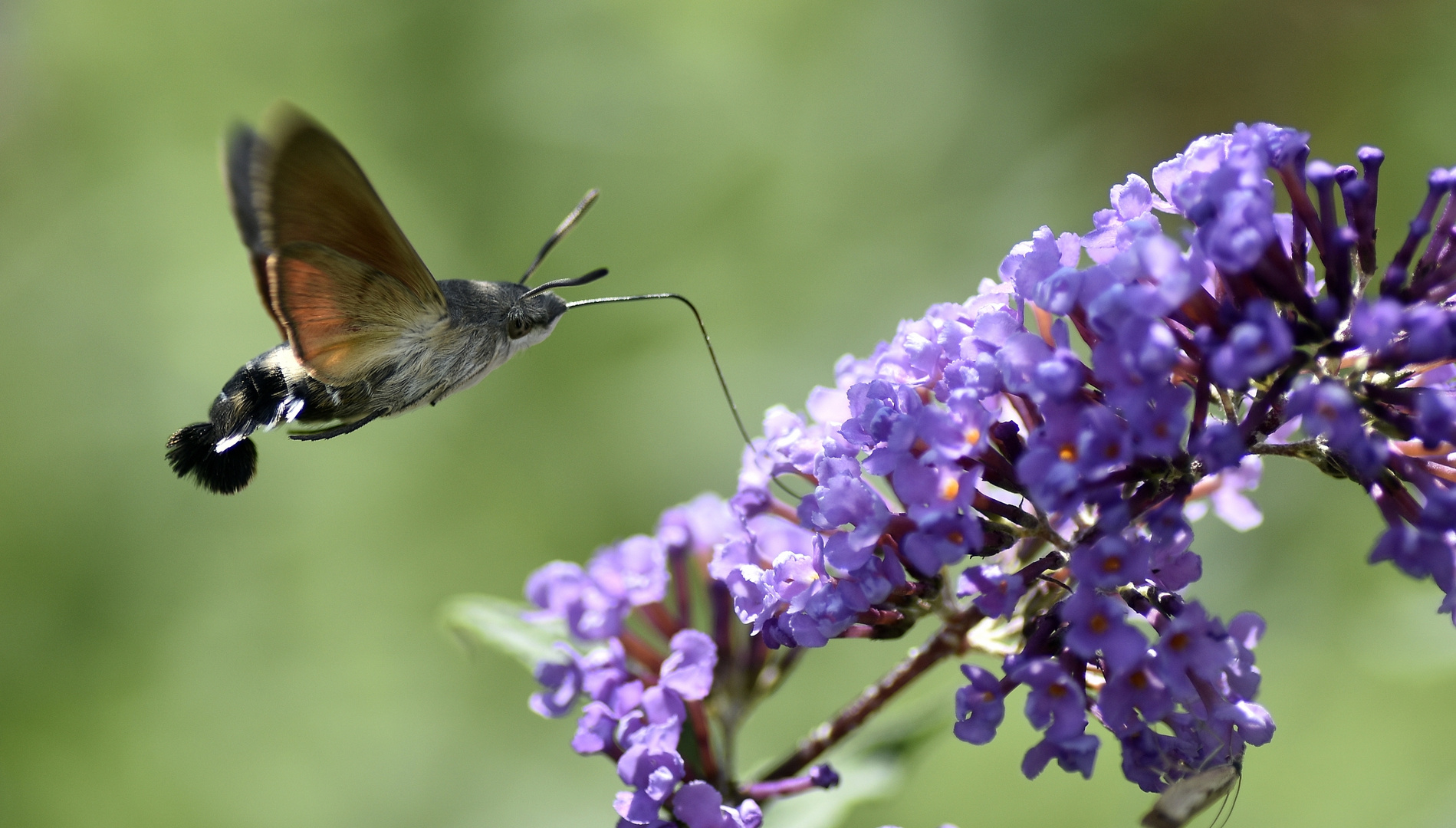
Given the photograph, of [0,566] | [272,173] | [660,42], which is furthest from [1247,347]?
[0,566]

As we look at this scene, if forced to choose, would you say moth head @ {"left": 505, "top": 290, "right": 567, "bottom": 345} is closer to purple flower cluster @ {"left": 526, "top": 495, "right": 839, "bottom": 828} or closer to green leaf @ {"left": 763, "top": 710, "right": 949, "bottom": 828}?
purple flower cluster @ {"left": 526, "top": 495, "right": 839, "bottom": 828}

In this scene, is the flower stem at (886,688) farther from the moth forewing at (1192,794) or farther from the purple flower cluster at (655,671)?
the moth forewing at (1192,794)

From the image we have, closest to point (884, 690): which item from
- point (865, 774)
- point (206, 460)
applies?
point (865, 774)

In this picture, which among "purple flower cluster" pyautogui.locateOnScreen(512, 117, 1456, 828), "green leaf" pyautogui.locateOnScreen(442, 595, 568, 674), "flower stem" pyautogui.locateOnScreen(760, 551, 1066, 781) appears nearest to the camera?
"purple flower cluster" pyautogui.locateOnScreen(512, 117, 1456, 828)

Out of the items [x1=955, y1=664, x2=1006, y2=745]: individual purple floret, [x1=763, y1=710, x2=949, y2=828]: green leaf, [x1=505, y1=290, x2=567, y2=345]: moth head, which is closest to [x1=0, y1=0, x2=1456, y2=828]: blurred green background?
[x1=763, y1=710, x2=949, y2=828]: green leaf

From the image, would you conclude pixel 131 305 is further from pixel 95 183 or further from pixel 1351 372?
pixel 1351 372

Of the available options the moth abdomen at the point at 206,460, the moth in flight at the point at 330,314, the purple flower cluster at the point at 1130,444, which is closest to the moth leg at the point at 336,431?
the moth in flight at the point at 330,314
